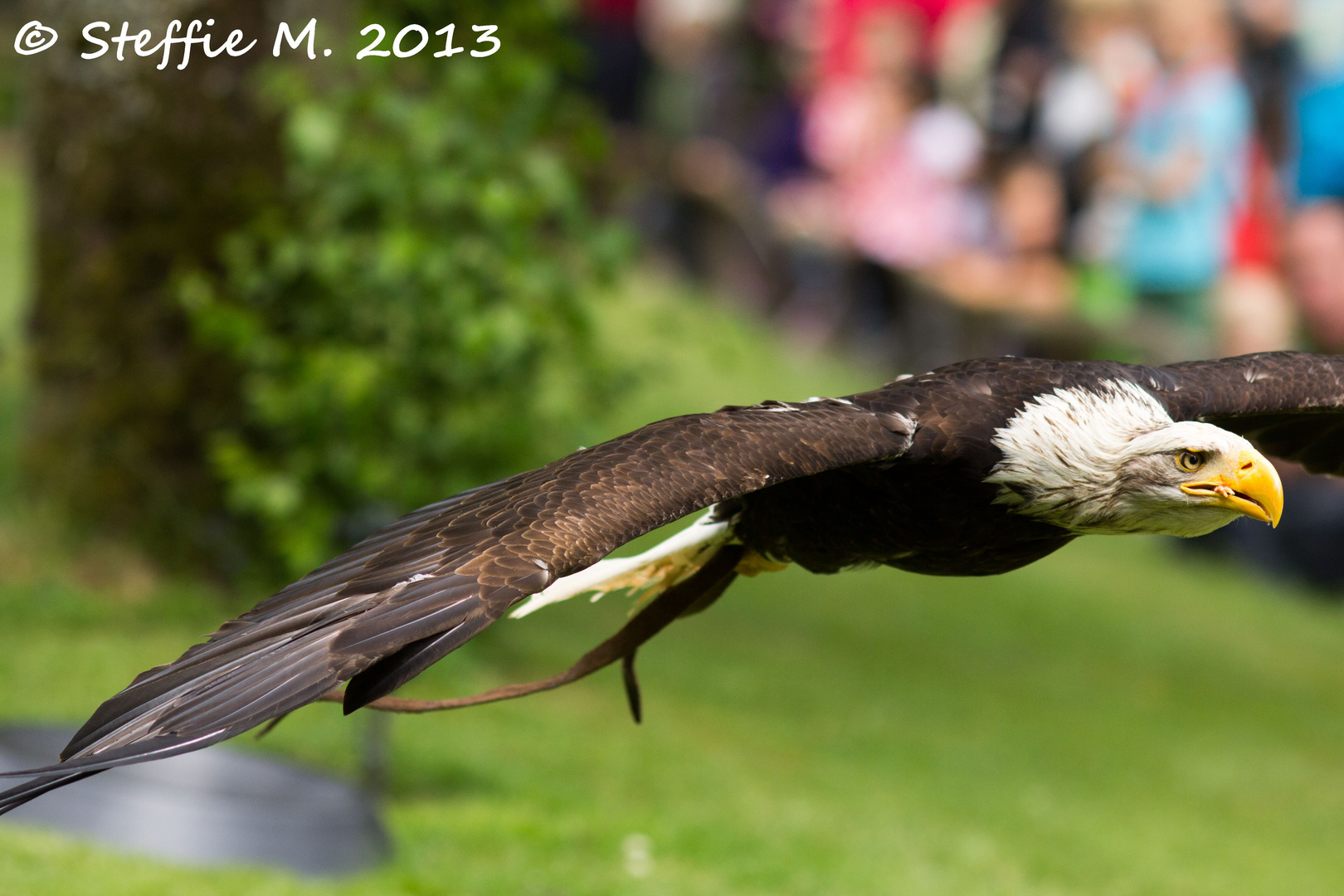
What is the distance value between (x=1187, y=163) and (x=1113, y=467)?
22.6 feet

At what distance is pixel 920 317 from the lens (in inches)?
541

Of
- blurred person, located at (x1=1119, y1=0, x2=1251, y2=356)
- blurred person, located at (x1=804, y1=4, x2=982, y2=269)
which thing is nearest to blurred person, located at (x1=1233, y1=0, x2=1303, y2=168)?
blurred person, located at (x1=1119, y1=0, x2=1251, y2=356)

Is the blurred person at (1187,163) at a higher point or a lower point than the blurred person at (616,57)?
lower

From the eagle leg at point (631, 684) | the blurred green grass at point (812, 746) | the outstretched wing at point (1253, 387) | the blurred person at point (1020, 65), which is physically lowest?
the blurred green grass at point (812, 746)

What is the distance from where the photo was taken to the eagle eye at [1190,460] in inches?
154

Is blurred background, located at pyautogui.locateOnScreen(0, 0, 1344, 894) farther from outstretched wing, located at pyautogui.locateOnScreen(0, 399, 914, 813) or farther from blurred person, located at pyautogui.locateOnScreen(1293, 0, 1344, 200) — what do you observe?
outstretched wing, located at pyautogui.locateOnScreen(0, 399, 914, 813)

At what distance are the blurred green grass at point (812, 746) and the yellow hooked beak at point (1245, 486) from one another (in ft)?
6.85

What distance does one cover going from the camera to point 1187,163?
405 inches

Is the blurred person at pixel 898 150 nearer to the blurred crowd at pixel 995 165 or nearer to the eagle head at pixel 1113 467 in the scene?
the blurred crowd at pixel 995 165

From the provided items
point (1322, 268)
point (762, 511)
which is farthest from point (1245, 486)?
point (1322, 268)

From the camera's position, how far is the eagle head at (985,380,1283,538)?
390cm

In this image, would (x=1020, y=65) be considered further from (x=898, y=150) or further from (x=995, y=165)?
(x=898, y=150)

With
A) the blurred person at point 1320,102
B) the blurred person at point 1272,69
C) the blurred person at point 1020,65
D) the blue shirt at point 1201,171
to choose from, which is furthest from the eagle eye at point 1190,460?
the blurred person at point 1020,65

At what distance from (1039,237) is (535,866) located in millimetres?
7941
